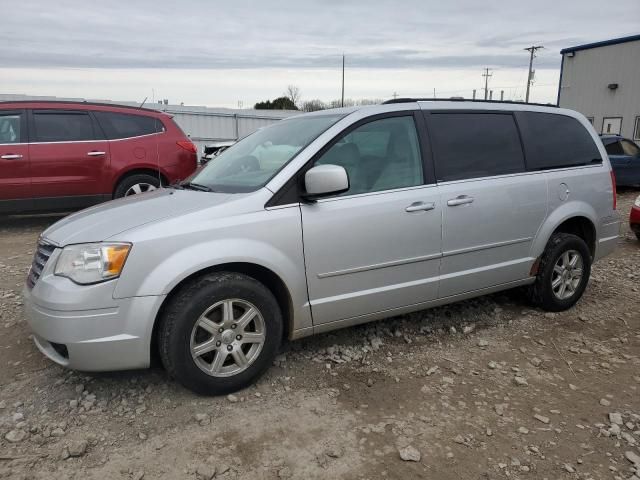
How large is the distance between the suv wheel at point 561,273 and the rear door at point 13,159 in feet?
21.9

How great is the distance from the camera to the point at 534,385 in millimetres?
3275

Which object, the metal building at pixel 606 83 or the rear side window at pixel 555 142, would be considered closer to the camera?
the rear side window at pixel 555 142

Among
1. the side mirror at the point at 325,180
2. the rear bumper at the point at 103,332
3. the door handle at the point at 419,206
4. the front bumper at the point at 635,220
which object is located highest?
the side mirror at the point at 325,180

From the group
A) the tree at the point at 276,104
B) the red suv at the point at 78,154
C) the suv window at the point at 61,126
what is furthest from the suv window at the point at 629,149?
the tree at the point at 276,104

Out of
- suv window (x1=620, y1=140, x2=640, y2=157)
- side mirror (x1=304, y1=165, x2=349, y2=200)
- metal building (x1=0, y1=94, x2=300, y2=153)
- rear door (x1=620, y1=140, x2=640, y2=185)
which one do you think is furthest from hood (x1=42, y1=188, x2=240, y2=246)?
metal building (x1=0, y1=94, x2=300, y2=153)

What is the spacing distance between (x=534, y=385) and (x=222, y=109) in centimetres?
2233

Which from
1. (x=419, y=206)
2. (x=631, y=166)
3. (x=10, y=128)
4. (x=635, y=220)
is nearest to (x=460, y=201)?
(x=419, y=206)

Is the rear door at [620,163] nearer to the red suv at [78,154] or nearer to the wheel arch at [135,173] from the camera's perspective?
the red suv at [78,154]

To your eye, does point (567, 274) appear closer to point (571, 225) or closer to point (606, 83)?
point (571, 225)

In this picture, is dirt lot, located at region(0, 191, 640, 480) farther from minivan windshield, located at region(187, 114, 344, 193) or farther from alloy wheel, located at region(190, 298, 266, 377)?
minivan windshield, located at region(187, 114, 344, 193)

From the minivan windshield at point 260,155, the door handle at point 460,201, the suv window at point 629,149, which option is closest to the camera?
the minivan windshield at point 260,155

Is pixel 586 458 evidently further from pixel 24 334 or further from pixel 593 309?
pixel 24 334

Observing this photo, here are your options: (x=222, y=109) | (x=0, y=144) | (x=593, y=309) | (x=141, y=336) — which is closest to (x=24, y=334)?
(x=141, y=336)

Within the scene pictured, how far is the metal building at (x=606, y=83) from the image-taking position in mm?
21891
